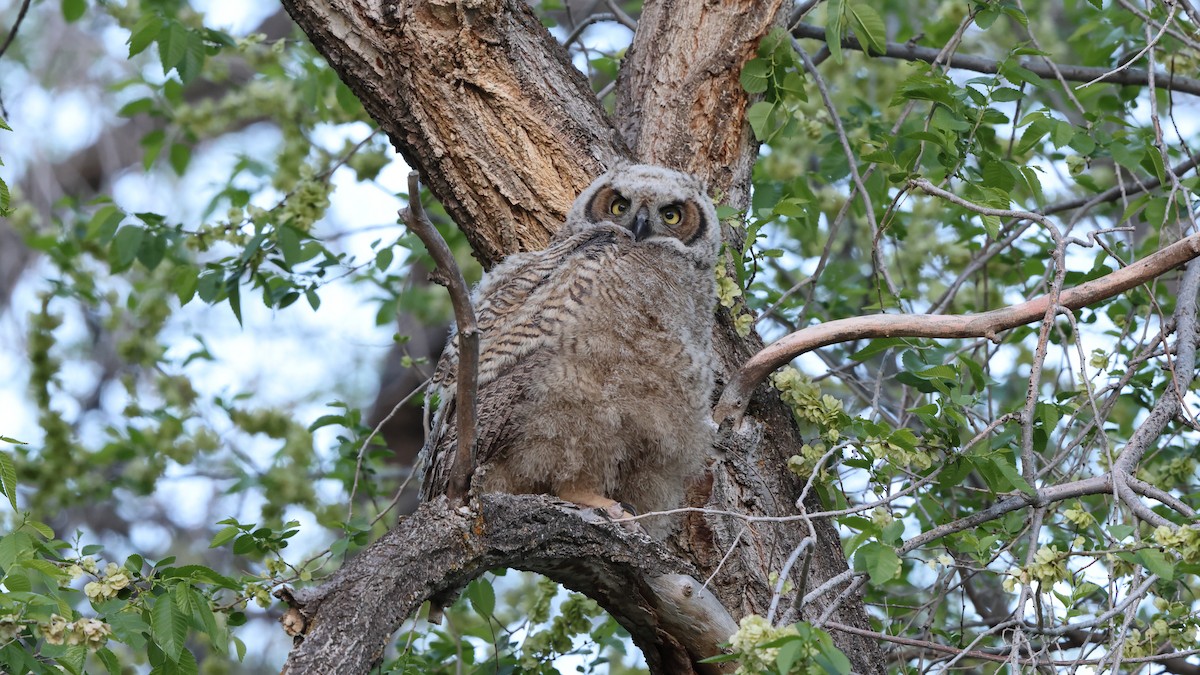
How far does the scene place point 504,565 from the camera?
93.4 inches

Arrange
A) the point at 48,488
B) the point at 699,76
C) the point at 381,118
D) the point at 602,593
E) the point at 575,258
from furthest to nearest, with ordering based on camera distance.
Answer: the point at 48,488
the point at 699,76
the point at 381,118
the point at 575,258
the point at 602,593

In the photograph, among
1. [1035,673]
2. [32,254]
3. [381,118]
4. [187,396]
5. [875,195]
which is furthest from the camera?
[32,254]

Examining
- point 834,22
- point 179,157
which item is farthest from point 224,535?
point 179,157

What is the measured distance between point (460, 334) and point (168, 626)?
835mm

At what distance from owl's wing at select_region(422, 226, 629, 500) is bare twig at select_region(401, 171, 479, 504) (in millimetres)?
488

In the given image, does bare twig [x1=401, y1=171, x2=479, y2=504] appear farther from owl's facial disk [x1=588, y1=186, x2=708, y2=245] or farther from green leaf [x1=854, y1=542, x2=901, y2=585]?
owl's facial disk [x1=588, y1=186, x2=708, y2=245]

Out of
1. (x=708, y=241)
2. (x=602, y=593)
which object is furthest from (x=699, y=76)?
(x=602, y=593)

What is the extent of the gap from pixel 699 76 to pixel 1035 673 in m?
1.85

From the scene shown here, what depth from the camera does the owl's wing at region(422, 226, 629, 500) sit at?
2678 mm

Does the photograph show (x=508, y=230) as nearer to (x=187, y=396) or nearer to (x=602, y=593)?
(x=602, y=593)

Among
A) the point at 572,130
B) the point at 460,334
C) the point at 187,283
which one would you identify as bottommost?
the point at 460,334

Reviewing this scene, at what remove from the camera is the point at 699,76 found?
3.25 meters

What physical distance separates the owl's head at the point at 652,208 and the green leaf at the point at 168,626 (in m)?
1.33

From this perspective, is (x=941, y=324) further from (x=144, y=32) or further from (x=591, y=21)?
(x=144, y=32)
